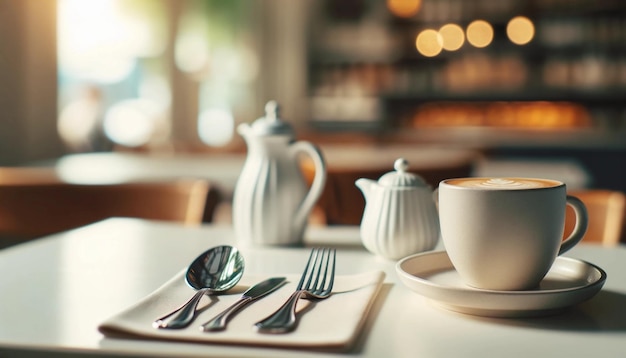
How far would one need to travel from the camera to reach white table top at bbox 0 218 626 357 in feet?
1.98

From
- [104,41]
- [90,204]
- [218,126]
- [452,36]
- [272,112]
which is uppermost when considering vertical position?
[452,36]

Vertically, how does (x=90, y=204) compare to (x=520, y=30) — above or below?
below

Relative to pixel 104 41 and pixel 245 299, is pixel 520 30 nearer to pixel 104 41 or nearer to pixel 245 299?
pixel 104 41

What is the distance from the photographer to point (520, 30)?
6.45 meters

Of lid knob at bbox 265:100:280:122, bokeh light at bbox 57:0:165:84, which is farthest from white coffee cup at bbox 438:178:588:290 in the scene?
bokeh light at bbox 57:0:165:84

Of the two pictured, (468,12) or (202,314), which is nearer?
(202,314)

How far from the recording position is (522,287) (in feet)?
2.39

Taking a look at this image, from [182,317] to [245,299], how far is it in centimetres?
9

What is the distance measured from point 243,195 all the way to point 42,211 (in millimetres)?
663

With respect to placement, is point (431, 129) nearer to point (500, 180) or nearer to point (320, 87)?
point (320, 87)

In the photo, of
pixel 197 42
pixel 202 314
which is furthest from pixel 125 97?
pixel 202 314

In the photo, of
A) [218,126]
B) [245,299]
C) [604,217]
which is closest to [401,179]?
[245,299]

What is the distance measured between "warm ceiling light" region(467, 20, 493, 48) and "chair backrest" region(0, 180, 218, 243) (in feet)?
17.7

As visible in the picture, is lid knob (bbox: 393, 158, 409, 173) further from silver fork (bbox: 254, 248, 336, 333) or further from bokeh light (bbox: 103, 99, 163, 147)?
bokeh light (bbox: 103, 99, 163, 147)
